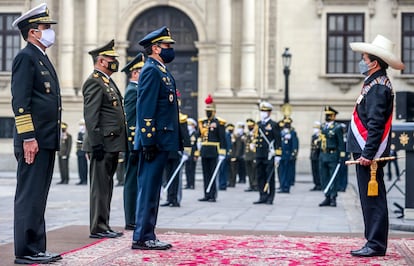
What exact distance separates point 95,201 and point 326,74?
24732mm

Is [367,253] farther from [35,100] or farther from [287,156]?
[287,156]

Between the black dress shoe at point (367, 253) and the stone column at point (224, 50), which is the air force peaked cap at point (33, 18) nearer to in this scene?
the black dress shoe at point (367, 253)

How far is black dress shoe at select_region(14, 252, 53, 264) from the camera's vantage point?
853 cm

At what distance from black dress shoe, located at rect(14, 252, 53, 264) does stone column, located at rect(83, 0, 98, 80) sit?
26869 millimetres

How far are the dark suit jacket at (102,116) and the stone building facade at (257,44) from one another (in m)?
23.0

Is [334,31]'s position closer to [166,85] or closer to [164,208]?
[164,208]

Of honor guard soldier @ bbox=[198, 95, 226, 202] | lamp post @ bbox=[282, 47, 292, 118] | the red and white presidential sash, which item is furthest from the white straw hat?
lamp post @ bbox=[282, 47, 292, 118]

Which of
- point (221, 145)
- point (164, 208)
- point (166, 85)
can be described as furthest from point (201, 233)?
point (221, 145)

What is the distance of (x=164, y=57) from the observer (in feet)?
33.0

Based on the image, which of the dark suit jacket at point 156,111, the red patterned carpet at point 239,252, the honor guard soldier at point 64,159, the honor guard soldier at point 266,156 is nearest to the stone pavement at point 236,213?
the honor guard soldier at point 266,156

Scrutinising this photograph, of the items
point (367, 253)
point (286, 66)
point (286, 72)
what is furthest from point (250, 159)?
point (367, 253)

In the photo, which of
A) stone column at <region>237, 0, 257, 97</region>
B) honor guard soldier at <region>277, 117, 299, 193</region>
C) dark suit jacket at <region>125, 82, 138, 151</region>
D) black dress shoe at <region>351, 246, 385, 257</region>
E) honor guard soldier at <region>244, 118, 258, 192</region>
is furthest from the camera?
stone column at <region>237, 0, 257, 97</region>

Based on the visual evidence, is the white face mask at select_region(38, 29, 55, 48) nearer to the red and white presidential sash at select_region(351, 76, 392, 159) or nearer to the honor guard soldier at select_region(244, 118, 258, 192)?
the red and white presidential sash at select_region(351, 76, 392, 159)

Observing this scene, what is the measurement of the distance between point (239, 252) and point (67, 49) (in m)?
27.0
